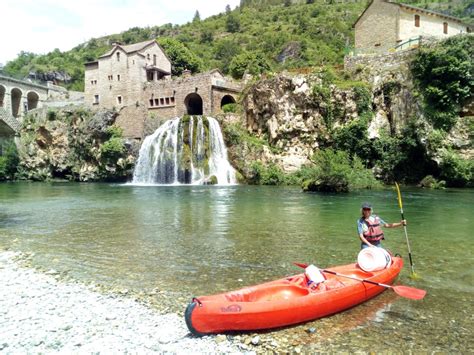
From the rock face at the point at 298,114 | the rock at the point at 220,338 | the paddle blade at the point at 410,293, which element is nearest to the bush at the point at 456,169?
the rock face at the point at 298,114

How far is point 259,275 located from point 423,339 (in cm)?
342

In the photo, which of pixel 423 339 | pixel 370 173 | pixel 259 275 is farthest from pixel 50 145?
pixel 423 339

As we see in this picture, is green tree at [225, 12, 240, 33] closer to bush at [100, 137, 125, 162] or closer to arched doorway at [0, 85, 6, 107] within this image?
arched doorway at [0, 85, 6, 107]

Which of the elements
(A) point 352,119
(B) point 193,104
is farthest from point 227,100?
(A) point 352,119

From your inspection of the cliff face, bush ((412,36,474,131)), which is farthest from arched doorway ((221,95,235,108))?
bush ((412,36,474,131))

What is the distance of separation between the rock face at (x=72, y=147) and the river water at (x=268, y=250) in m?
21.8

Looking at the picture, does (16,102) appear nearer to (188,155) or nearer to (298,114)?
(188,155)

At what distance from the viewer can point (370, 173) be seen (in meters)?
29.3

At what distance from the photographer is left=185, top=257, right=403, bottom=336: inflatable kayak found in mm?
5293

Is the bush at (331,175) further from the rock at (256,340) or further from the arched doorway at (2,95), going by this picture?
the arched doorway at (2,95)

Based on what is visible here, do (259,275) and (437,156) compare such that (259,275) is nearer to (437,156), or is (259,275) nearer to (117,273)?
(117,273)

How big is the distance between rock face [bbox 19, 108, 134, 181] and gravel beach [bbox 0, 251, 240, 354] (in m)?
33.9

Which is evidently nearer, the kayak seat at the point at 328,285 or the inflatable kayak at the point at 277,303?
the inflatable kayak at the point at 277,303

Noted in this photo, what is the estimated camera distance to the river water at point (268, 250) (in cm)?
575
